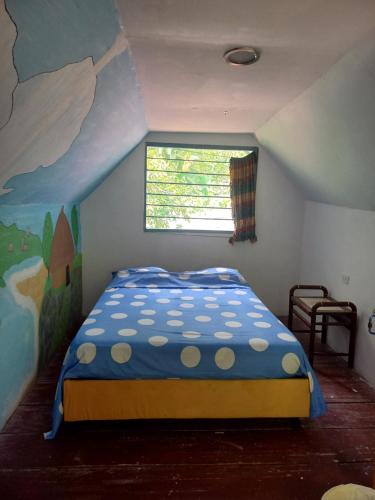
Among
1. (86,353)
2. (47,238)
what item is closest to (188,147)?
(47,238)

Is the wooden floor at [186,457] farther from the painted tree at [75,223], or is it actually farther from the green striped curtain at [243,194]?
the green striped curtain at [243,194]

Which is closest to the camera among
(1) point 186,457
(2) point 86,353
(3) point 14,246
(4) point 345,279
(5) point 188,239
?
(1) point 186,457

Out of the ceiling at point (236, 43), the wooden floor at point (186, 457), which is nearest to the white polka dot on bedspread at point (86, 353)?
the wooden floor at point (186, 457)

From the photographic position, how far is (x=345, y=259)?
338 centimetres

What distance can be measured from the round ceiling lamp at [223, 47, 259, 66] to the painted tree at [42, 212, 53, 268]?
73.9 inches

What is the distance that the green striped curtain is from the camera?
424cm

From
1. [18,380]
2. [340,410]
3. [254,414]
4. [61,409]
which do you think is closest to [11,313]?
[18,380]

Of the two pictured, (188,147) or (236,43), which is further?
(188,147)

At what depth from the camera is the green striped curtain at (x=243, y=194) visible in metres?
4.24

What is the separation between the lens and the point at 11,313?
2381 mm

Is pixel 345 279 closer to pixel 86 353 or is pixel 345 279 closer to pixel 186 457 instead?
pixel 186 457

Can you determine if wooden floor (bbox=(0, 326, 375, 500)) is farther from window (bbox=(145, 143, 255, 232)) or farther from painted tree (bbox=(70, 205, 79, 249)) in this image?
window (bbox=(145, 143, 255, 232))

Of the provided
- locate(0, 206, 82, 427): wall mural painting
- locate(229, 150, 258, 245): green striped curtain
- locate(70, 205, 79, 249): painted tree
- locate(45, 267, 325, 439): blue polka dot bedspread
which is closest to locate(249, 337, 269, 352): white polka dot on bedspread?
locate(45, 267, 325, 439): blue polka dot bedspread

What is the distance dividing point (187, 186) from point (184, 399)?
2.58 meters
